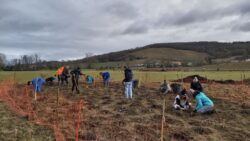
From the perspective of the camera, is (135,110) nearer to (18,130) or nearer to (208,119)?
(208,119)

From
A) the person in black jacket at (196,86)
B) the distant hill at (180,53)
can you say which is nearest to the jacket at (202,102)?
the person in black jacket at (196,86)

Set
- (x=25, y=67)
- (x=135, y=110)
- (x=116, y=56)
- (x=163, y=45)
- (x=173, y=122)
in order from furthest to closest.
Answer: (x=163, y=45) → (x=116, y=56) → (x=25, y=67) → (x=135, y=110) → (x=173, y=122)

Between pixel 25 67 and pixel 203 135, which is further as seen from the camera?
pixel 25 67

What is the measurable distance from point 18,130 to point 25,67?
53.1 metres

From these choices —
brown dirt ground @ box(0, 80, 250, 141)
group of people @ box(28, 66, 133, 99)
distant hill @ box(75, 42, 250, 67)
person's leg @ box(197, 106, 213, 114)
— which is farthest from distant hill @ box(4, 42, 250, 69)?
person's leg @ box(197, 106, 213, 114)

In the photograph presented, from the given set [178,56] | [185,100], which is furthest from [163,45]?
[185,100]

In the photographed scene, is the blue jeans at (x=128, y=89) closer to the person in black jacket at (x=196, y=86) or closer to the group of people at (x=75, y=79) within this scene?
the group of people at (x=75, y=79)

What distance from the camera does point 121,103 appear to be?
592 inches

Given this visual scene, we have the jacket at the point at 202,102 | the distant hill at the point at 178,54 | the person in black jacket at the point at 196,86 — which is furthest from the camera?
the distant hill at the point at 178,54

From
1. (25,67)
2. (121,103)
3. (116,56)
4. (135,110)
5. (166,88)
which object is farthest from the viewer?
(116,56)

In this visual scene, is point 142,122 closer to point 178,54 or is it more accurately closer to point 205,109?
point 205,109

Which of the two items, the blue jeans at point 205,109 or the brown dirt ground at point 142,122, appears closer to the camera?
the brown dirt ground at point 142,122

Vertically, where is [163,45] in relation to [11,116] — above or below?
above

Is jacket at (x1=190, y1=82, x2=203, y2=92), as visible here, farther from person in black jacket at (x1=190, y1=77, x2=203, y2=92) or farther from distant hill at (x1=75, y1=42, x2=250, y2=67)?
distant hill at (x1=75, y1=42, x2=250, y2=67)
